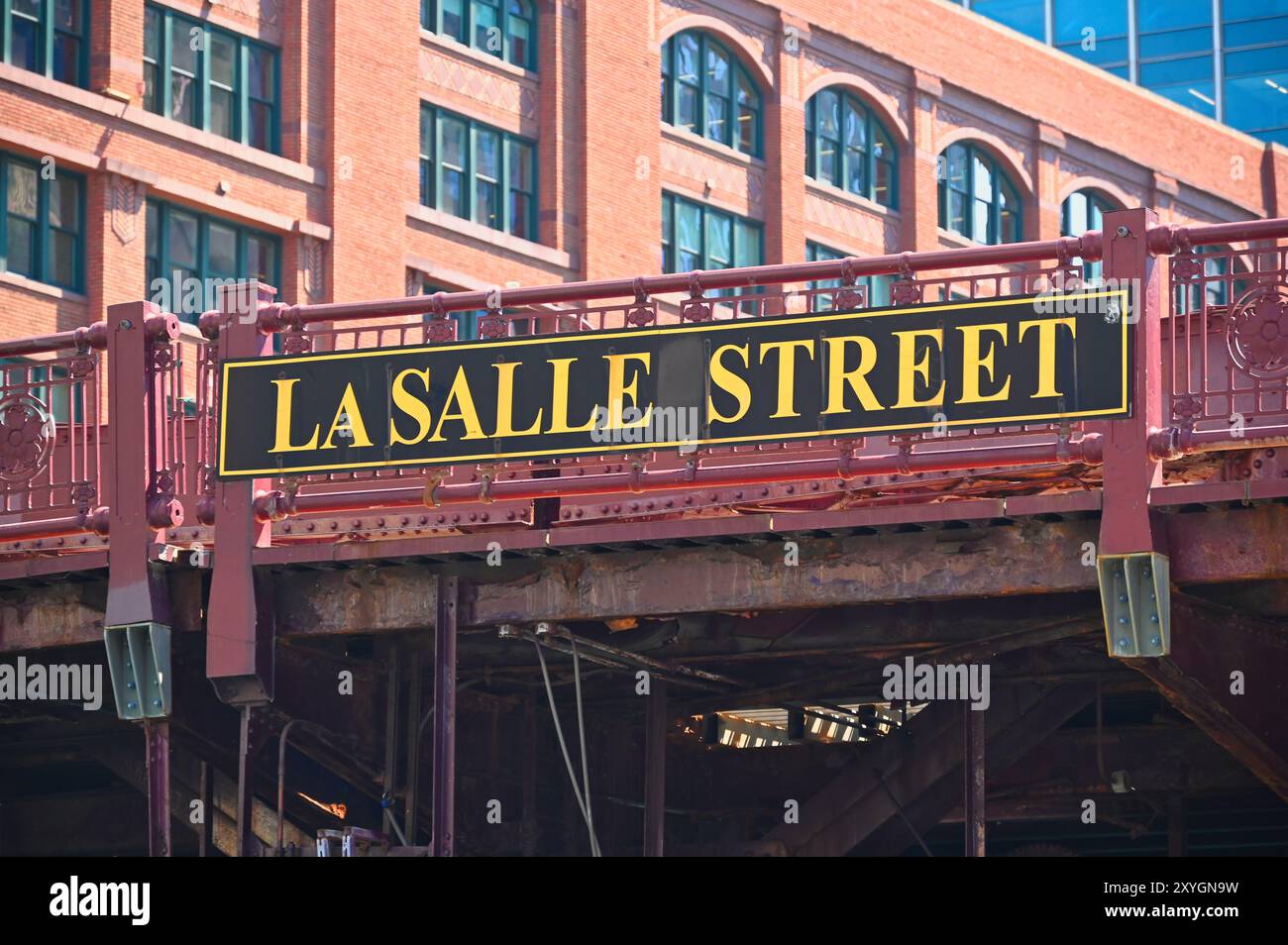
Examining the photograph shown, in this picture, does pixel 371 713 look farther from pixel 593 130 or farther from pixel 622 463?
pixel 593 130

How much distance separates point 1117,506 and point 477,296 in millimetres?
4972

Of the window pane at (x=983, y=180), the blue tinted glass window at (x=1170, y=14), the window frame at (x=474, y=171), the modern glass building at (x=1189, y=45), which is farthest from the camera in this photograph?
the blue tinted glass window at (x=1170, y=14)

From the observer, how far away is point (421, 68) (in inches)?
2073

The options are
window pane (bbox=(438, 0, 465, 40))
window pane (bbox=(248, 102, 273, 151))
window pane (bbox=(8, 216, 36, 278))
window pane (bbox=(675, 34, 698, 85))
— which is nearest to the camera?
window pane (bbox=(8, 216, 36, 278))

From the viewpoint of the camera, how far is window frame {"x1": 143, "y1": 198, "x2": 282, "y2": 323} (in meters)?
46.2

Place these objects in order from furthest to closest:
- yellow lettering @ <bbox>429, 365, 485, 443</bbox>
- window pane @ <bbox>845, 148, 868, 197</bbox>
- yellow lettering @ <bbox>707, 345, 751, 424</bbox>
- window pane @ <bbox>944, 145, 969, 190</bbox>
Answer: window pane @ <bbox>944, 145, 969, 190</bbox>
window pane @ <bbox>845, 148, 868, 197</bbox>
yellow lettering @ <bbox>429, 365, 485, 443</bbox>
yellow lettering @ <bbox>707, 345, 751, 424</bbox>

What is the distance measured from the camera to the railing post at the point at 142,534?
19.3m

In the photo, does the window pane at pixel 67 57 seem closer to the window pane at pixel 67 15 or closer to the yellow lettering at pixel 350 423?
the window pane at pixel 67 15

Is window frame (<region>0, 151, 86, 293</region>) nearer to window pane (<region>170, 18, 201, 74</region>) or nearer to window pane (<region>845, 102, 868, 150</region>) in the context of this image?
window pane (<region>170, 18, 201, 74</region>)

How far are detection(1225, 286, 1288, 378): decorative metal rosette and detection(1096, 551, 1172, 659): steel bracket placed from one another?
4.78 feet

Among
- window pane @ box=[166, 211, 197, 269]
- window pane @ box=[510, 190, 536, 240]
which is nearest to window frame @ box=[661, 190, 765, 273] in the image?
window pane @ box=[510, 190, 536, 240]

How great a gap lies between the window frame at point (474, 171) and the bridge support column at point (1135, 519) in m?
36.5

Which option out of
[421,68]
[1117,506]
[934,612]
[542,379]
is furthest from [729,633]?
[421,68]

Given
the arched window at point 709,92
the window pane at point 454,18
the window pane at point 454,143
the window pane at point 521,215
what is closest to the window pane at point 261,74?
the window pane at point 454,143
